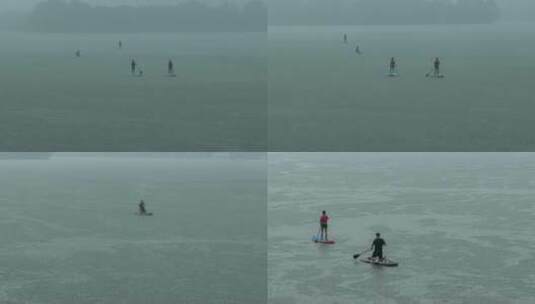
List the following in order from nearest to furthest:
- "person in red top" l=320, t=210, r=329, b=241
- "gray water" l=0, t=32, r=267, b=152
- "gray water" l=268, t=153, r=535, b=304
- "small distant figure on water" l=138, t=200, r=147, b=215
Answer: "gray water" l=268, t=153, r=535, b=304 < "person in red top" l=320, t=210, r=329, b=241 < "small distant figure on water" l=138, t=200, r=147, b=215 < "gray water" l=0, t=32, r=267, b=152

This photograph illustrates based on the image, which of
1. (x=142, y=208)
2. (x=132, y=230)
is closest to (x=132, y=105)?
(x=142, y=208)

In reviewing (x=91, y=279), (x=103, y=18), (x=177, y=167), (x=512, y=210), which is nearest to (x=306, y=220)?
(x=512, y=210)

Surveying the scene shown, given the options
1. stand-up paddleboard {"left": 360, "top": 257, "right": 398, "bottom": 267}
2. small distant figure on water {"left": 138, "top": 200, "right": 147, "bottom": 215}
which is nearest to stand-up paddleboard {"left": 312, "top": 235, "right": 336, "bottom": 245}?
stand-up paddleboard {"left": 360, "top": 257, "right": 398, "bottom": 267}

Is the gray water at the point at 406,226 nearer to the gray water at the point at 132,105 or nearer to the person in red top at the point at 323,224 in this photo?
the person in red top at the point at 323,224

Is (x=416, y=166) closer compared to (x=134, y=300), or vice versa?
(x=134, y=300)

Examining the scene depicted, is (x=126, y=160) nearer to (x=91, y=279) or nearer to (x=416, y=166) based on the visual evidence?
(x=416, y=166)

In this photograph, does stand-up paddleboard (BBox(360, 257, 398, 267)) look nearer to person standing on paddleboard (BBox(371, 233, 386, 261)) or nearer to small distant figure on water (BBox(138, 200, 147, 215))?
person standing on paddleboard (BBox(371, 233, 386, 261))

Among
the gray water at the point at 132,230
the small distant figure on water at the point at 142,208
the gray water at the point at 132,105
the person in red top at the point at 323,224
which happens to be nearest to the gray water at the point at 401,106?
the gray water at the point at 132,105
